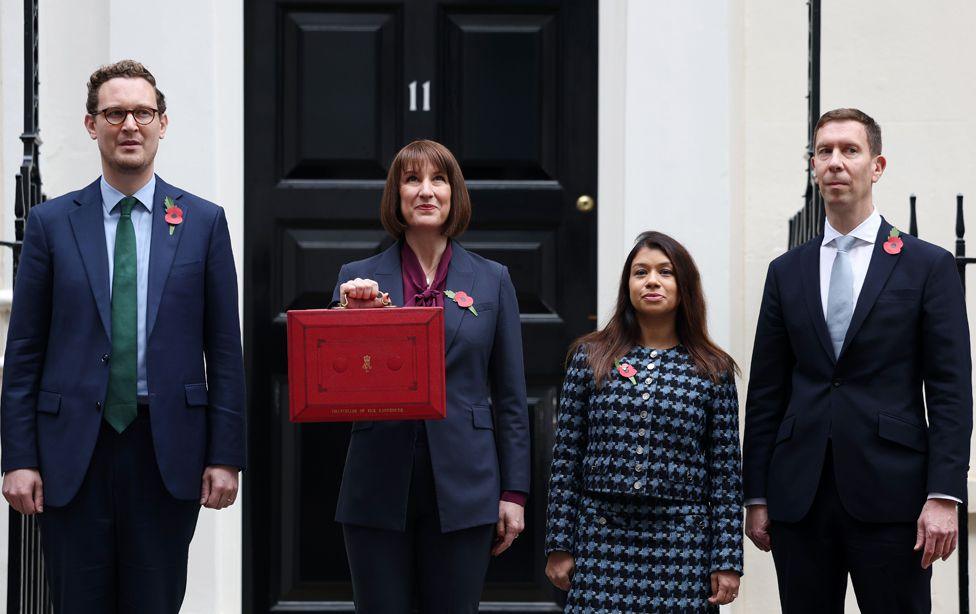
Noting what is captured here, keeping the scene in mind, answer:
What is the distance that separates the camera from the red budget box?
326 centimetres

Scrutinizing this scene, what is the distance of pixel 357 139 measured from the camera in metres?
5.26

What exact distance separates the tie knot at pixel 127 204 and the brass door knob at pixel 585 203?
2196 mm

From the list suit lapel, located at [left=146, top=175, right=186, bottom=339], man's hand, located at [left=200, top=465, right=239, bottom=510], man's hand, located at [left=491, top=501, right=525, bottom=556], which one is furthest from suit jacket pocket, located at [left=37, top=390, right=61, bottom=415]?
man's hand, located at [left=491, top=501, right=525, bottom=556]

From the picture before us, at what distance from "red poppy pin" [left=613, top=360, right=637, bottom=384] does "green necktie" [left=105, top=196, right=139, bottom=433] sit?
1273 mm

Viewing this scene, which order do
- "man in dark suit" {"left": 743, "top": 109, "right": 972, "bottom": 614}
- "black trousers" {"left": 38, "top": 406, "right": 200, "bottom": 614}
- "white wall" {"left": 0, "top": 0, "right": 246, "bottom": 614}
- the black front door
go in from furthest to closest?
1. the black front door
2. "white wall" {"left": 0, "top": 0, "right": 246, "bottom": 614}
3. "man in dark suit" {"left": 743, "top": 109, "right": 972, "bottom": 614}
4. "black trousers" {"left": 38, "top": 406, "right": 200, "bottom": 614}

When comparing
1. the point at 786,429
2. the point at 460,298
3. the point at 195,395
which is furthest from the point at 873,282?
the point at 195,395

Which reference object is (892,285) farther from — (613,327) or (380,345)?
(380,345)

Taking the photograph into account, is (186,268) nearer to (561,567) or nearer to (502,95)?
(561,567)

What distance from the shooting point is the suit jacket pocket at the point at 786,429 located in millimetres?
3494

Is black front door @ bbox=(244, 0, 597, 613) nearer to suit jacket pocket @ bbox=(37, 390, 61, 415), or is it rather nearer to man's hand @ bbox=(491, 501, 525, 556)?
man's hand @ bbox=(491, 501, 525, 556)

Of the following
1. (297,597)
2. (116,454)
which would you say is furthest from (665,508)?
(297,597)

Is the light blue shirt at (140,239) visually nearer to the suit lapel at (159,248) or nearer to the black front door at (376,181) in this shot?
the suit lapel at (159,248)

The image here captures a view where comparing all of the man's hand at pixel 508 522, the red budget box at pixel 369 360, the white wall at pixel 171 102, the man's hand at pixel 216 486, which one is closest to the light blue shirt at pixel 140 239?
the man's hand at pixel 216 486

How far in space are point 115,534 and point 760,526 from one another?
1697 millimetres
